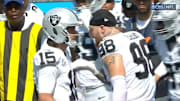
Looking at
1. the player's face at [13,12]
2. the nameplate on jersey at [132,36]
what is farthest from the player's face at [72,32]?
the player's face at [13,12]

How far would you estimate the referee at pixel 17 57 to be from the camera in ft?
14.4

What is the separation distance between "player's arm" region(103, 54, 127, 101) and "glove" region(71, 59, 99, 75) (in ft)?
1.80

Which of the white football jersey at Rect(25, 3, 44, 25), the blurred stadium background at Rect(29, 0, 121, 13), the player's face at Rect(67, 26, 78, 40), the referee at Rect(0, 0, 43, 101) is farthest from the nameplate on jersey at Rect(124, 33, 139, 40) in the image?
the blurred stadium background at Rect(29, 0, 121, 13)

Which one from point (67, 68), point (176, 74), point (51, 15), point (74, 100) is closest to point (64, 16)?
point (51, 15)

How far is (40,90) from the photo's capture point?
140 inches

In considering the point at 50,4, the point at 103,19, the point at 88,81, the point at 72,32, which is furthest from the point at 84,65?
the point at 50,4

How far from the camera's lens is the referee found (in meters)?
4.40

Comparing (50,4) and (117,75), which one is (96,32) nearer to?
(117,75)

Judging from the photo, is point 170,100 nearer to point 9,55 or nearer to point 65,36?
point 65,36

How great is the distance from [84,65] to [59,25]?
579 mm

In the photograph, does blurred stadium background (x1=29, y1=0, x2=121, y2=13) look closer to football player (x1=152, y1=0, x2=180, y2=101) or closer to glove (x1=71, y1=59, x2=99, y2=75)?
glove (x1=71, y1=59, x2=99, y2=75)

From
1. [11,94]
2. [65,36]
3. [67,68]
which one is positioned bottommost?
[11,94]

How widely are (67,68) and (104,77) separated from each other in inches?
15.8

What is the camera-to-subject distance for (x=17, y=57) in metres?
4.43
